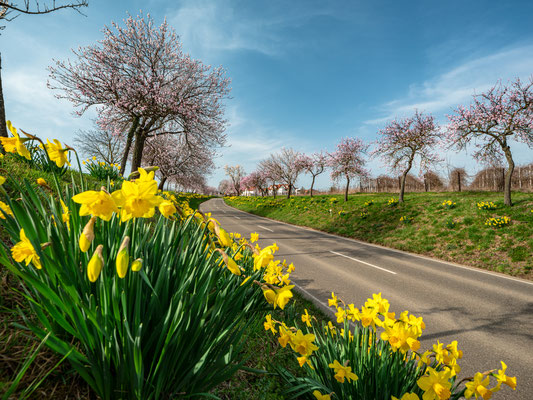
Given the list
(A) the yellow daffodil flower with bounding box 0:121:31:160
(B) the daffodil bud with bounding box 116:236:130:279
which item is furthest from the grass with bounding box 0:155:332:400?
(B) the daffodil bud with bounding box 116:236:130:279

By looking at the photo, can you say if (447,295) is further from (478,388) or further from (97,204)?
(97,204)

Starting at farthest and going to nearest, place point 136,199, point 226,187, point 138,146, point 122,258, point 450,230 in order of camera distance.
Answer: point 226,187
point 138,146
point 450,230
point 136,199
point 122,258

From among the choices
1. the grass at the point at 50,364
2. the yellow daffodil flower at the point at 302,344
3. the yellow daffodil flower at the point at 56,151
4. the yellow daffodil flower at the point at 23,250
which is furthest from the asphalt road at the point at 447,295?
the yellow daffodil flower at the point at 56,151

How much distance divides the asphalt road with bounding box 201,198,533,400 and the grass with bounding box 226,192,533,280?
1031mm

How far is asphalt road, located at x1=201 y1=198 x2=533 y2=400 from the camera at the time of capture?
361cm

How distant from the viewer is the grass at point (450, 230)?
27.1 ft

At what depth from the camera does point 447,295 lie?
5.65 m

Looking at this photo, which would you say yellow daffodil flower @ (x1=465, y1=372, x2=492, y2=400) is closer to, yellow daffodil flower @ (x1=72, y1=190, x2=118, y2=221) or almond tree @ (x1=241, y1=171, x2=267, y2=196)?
yellow daffodil flower @ (x1=72, y1=190, x2=118, y2=221)

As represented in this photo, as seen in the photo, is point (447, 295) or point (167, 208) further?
point (447, 295)

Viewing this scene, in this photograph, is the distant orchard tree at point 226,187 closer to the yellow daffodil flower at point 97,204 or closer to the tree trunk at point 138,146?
the tree trunk at point 138,146

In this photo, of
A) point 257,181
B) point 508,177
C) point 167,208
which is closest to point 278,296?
point 167,208

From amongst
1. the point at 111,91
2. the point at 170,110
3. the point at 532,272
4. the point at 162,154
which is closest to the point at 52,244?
the point at 532,272

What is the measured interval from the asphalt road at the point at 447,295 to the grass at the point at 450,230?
1031 millimetres

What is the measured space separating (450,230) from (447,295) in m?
6.49
